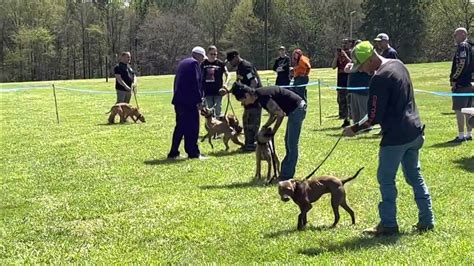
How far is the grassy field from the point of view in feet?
17.8

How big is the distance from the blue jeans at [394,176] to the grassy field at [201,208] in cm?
20

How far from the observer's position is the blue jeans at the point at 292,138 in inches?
311

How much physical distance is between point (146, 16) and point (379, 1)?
28658 mm

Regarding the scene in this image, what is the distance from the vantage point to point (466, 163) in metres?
9.23

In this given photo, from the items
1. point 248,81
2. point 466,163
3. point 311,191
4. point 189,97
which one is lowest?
point 466,163

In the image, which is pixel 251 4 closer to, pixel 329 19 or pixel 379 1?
pixel 329 19

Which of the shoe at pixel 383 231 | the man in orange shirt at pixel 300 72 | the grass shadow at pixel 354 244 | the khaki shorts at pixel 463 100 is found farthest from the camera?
the man in orange shirt at pixel 300 72

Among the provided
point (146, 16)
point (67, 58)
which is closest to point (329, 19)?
point (146, 16)

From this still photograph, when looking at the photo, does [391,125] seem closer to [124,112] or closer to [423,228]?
[423,228]

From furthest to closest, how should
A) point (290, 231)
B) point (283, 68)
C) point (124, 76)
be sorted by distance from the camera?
point (124, 76), point (283, 68), point (290, 231)

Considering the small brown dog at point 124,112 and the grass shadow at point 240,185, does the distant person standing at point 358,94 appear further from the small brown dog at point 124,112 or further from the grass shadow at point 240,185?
the small brown dog at point 124,112

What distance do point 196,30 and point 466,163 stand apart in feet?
228

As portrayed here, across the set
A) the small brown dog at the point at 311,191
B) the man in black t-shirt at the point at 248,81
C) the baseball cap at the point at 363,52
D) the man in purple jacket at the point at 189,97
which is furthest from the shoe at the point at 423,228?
the man in purple jacket at the point at 189,97

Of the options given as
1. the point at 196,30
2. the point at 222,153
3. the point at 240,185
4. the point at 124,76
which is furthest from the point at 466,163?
the point at 196,30
